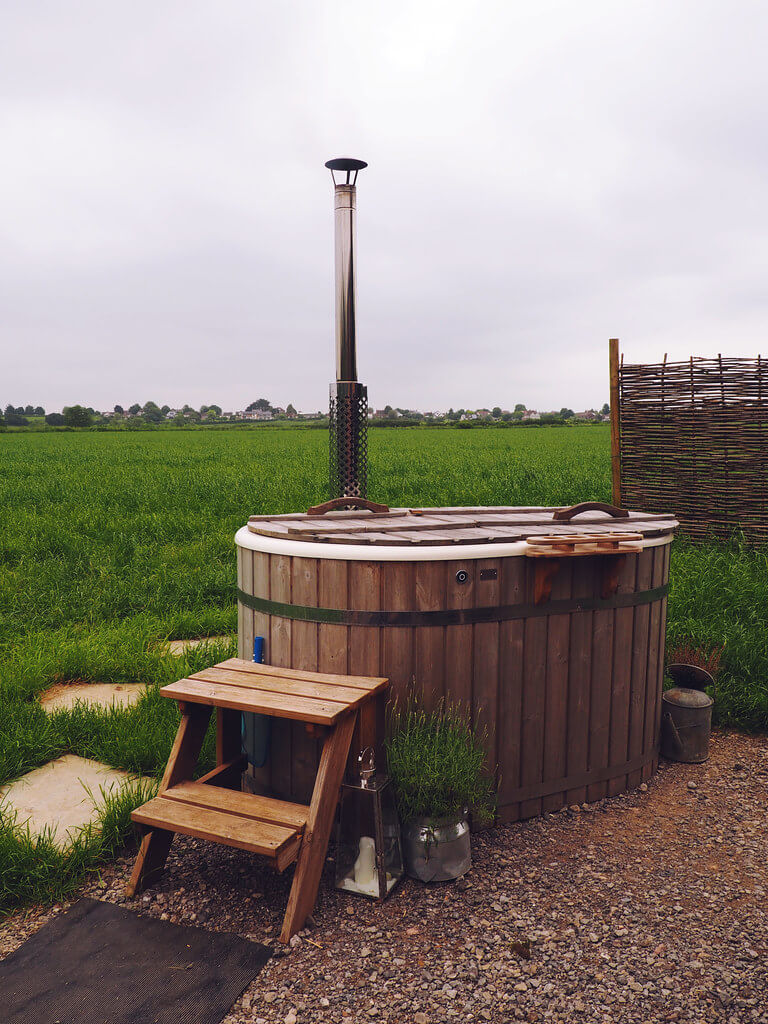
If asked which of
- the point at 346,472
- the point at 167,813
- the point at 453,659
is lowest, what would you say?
the point at 167,813

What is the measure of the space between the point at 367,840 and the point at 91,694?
9.38ft

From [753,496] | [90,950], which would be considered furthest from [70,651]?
[753,496]

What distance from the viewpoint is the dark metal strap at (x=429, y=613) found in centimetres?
341

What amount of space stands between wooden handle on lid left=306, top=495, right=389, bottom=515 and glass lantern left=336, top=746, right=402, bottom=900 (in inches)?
62.4

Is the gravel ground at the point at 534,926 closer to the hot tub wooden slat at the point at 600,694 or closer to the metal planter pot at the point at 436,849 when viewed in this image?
the metal planter pot at the point at 436,849

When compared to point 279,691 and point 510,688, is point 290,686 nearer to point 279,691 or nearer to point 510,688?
point 279,691

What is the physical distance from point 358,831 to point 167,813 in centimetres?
81

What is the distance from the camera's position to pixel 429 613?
3.41 metres

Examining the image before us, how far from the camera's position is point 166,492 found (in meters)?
13.9

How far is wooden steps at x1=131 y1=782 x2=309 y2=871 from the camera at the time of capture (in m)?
2.89

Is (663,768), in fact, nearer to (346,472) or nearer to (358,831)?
(358,831)

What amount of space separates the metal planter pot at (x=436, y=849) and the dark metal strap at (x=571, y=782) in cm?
52

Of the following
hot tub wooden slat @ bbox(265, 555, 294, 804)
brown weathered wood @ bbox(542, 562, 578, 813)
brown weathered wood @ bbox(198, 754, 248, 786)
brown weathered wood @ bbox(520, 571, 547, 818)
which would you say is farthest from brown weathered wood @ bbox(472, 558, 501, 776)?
brown weathered wood @ bbox(198, 754, 248, 786)

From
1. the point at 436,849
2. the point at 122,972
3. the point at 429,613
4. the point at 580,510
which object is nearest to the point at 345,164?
the point at 580,510
